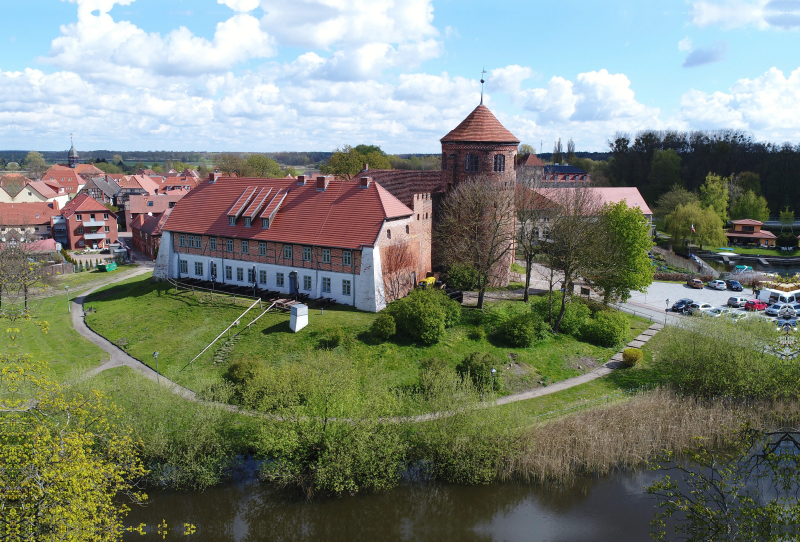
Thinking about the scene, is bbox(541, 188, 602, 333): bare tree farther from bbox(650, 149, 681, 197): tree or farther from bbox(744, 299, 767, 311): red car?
bbox(650, 149, 681, 197): tree

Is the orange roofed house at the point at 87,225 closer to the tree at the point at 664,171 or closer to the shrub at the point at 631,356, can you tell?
the shrub at the point at 631,356

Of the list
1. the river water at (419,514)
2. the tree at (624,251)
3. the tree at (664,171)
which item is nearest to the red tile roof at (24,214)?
the river water at (419,514)

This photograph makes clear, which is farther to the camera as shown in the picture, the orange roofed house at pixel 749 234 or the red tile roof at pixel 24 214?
the orange roofed house at pixel 749 234

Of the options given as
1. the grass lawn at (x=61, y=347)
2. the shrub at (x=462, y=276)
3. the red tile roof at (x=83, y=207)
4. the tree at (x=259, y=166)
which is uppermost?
the tree at (x=259, y=166)

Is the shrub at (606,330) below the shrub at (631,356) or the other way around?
the other way around

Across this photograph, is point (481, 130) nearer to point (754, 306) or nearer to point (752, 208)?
point (754, 306)

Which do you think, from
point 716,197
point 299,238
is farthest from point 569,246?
point 716,197

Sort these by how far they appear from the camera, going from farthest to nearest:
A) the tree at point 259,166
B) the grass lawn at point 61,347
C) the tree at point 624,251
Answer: the tree at point 259,166 → the tree at point 624,251 → the grass lawn at point 61,347

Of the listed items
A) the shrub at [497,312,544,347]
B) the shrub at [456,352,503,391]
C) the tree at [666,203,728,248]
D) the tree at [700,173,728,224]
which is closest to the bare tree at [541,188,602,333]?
the shrub at [497,312,544,347]
